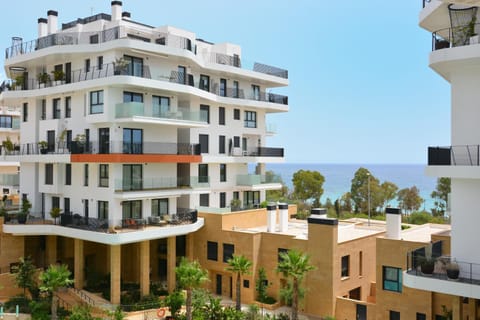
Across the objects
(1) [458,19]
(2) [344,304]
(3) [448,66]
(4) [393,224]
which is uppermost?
(1) [458,19]

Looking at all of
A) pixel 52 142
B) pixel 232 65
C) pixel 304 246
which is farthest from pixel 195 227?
pixel 232 65

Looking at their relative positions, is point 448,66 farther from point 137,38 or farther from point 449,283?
point 137,38

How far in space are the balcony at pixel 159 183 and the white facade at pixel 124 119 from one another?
0.08 m

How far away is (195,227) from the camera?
102 ft

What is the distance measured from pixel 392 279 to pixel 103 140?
19.2 m

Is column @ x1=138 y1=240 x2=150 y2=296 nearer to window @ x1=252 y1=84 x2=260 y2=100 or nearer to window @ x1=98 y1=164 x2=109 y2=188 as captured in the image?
window @ x1=98 y1=164 x2=109 y2=188

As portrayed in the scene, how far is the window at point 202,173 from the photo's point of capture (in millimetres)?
35312

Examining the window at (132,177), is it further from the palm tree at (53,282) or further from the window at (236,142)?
the window at (236,142)

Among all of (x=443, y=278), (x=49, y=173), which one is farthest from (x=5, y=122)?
(x=443, y=278)

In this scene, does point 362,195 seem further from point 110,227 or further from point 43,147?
point 43,147

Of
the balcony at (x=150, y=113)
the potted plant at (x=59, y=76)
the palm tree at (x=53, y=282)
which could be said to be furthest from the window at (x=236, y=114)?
the palm tree at (x=53, y=282)

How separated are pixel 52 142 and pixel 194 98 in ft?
34.9

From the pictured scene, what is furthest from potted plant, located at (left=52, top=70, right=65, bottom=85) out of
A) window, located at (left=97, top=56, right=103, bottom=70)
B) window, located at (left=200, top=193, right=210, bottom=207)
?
window, located at (left=200, top=193, right=210, bottom=207)

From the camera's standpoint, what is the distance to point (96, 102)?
2988 cm
